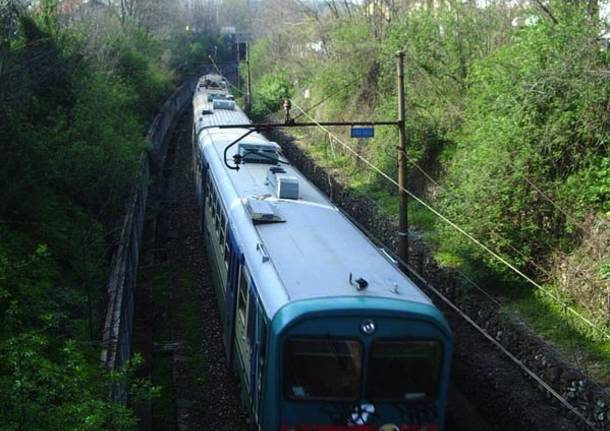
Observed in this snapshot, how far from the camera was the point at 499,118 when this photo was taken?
1325 centimetres

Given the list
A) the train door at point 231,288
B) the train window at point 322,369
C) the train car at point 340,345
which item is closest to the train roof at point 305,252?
the train car at point 340,345

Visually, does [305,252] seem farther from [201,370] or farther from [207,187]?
[207,187]

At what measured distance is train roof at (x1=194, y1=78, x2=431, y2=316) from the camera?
7535mm

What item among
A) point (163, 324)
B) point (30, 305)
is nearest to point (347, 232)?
point (30, 305)

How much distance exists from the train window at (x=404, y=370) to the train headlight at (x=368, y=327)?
0.52 ft

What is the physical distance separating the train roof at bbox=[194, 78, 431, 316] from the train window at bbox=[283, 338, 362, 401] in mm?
497

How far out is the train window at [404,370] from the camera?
7.21 m

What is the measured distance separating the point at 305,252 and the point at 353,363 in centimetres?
188

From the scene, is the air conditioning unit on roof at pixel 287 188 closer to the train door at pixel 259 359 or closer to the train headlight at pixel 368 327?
the train door at pixel 259 359

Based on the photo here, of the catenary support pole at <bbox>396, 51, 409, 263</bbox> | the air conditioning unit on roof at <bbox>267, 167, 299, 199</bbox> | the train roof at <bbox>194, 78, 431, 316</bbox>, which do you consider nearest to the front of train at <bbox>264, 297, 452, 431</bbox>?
the train roof at <bbox>194, 78, 431, 316</bbox>

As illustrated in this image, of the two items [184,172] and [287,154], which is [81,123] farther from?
[287,154]

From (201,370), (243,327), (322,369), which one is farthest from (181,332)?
(322,369)

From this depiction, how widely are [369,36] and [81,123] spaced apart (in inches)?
522

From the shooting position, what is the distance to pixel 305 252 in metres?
8.61
